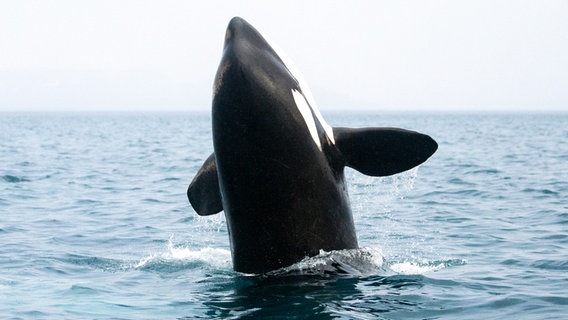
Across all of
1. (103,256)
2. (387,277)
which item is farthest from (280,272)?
(103,256)

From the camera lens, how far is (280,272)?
9.26 meters

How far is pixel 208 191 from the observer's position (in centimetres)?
973

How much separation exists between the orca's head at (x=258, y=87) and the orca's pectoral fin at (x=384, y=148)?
0.25 meters

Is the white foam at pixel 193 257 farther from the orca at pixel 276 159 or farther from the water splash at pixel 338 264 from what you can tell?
the orca at pixel 276 159

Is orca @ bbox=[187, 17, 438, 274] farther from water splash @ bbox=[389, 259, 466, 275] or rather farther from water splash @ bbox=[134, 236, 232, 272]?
water splash @ bbox=[134, 236, 232, 272]

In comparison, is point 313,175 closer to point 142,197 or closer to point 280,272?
point 280,272

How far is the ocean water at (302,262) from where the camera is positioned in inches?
366

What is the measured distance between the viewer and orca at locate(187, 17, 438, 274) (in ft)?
28.6

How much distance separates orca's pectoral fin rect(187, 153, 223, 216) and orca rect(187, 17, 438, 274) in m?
0.01

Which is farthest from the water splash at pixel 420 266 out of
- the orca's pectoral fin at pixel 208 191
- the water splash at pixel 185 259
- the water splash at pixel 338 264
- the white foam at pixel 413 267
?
the orca's pectoral fin at pixel 208 191

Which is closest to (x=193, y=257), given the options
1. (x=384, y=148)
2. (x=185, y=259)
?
(x=185, y=259)

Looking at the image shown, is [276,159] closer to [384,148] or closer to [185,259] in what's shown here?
[384,148]

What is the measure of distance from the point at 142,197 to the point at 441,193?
8458 mm

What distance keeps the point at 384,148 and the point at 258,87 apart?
5.58 feet
